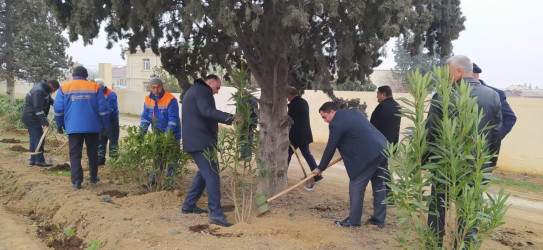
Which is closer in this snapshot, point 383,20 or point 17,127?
point 383,20

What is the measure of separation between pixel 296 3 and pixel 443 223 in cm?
243

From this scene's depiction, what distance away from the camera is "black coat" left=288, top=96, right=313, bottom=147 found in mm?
7637

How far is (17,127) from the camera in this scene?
47.5ft

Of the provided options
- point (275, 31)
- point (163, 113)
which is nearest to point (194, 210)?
point (163, 113)

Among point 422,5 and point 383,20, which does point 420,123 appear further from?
point 422,5

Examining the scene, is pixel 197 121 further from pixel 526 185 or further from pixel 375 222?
pixel 526 185

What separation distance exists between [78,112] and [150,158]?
1.24 metres

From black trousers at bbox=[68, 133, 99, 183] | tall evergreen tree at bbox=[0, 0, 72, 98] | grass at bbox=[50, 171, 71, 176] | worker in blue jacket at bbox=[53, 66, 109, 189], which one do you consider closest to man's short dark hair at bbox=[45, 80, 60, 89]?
grass at bbox=[50, 171, 71, 176]

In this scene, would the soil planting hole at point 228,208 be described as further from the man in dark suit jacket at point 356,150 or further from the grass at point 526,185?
the grass at point 526,185

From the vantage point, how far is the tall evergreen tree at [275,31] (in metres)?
4.54

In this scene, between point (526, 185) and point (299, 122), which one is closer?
point (299, 122)

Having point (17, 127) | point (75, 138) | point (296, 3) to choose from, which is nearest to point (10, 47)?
point (17, 127)

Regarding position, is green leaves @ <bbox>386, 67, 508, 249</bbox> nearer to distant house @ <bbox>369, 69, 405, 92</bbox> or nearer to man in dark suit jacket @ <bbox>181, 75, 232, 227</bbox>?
man in dark suit jacket @ <bbox>181, 75, 232, 227</bbox>

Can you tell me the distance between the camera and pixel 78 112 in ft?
21.3
